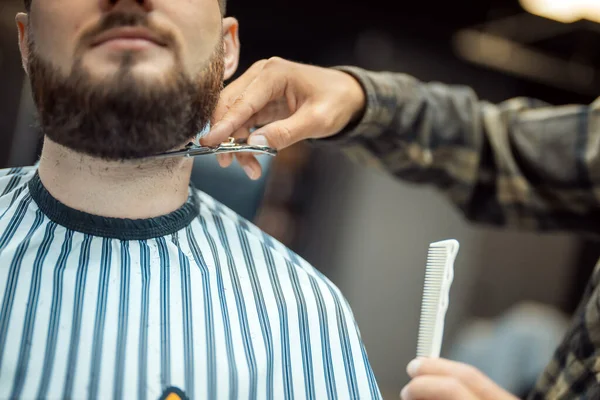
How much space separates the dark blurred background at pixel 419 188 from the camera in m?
2.86

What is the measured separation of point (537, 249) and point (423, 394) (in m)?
4.08

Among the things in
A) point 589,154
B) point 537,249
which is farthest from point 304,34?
point 537,249

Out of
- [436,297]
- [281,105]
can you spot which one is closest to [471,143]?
[281,105]

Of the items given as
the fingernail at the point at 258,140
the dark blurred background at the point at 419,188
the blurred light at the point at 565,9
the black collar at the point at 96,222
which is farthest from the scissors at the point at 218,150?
the blurred light at the point at 565,9

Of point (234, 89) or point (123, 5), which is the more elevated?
point (123, 5)

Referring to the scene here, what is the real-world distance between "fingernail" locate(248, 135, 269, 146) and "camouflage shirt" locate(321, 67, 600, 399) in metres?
0.43

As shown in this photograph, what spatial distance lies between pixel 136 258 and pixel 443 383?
483mm

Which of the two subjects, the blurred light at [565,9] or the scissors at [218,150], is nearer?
the scissors at [218,150]

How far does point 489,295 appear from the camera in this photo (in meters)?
4.36

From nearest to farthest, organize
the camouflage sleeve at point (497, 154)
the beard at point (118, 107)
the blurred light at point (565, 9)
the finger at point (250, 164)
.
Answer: the beard at point (118, 107) < the finger at point (250, 164) < the camouflage sleeve at point (497, 154) < the blurred light at point (565, 9)

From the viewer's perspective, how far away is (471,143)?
62.6 inches

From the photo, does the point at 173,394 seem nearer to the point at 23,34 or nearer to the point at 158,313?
the point at 158,313

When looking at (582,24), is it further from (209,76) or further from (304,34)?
(209,76)

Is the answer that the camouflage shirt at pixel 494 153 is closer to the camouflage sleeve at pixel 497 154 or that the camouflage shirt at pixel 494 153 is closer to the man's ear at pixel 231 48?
the camouflage sleeve at pixel 497 154
